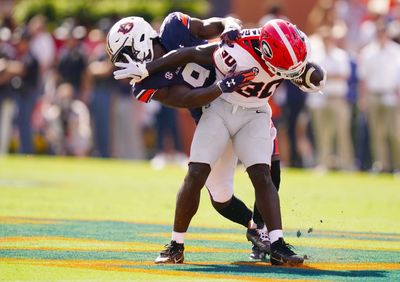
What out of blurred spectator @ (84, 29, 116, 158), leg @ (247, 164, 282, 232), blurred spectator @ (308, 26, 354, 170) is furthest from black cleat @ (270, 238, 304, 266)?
blurred spectator @ (84, 29, 116, 158)

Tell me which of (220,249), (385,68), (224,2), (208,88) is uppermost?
(224,2)

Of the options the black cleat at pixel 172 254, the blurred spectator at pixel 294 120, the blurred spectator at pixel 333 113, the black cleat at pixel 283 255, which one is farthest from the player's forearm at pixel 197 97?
the blurred spectator at pixel 294 120

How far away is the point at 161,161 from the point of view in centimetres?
2009

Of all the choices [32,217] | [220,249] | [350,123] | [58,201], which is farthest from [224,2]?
[220,249]

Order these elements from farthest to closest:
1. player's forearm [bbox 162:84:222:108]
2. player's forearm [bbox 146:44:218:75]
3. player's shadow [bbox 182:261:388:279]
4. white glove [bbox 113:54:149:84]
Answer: player's forearm [bbox 146:44:218:75], white glove [bbox 113:54:149:84], player's forearm [bbox 162:84:222:108], player's shadow [bbox 182:261:388:279]

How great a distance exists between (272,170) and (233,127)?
0.52 meters

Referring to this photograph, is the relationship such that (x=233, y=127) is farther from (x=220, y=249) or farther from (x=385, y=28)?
(x=385, y=28)

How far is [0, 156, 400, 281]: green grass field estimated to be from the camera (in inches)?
301

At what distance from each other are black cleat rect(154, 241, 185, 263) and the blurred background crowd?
9.96m

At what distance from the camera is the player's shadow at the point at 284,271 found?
752 cm

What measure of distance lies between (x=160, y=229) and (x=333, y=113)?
857 cm

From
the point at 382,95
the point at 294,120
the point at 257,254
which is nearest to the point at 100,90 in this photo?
the point at 294,120

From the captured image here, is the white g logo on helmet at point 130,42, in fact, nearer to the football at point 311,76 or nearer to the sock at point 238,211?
the football at point 311,76

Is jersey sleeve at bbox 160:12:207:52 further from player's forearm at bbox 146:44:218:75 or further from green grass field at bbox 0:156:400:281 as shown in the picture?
green grass field at bbox 0:156:400:281
